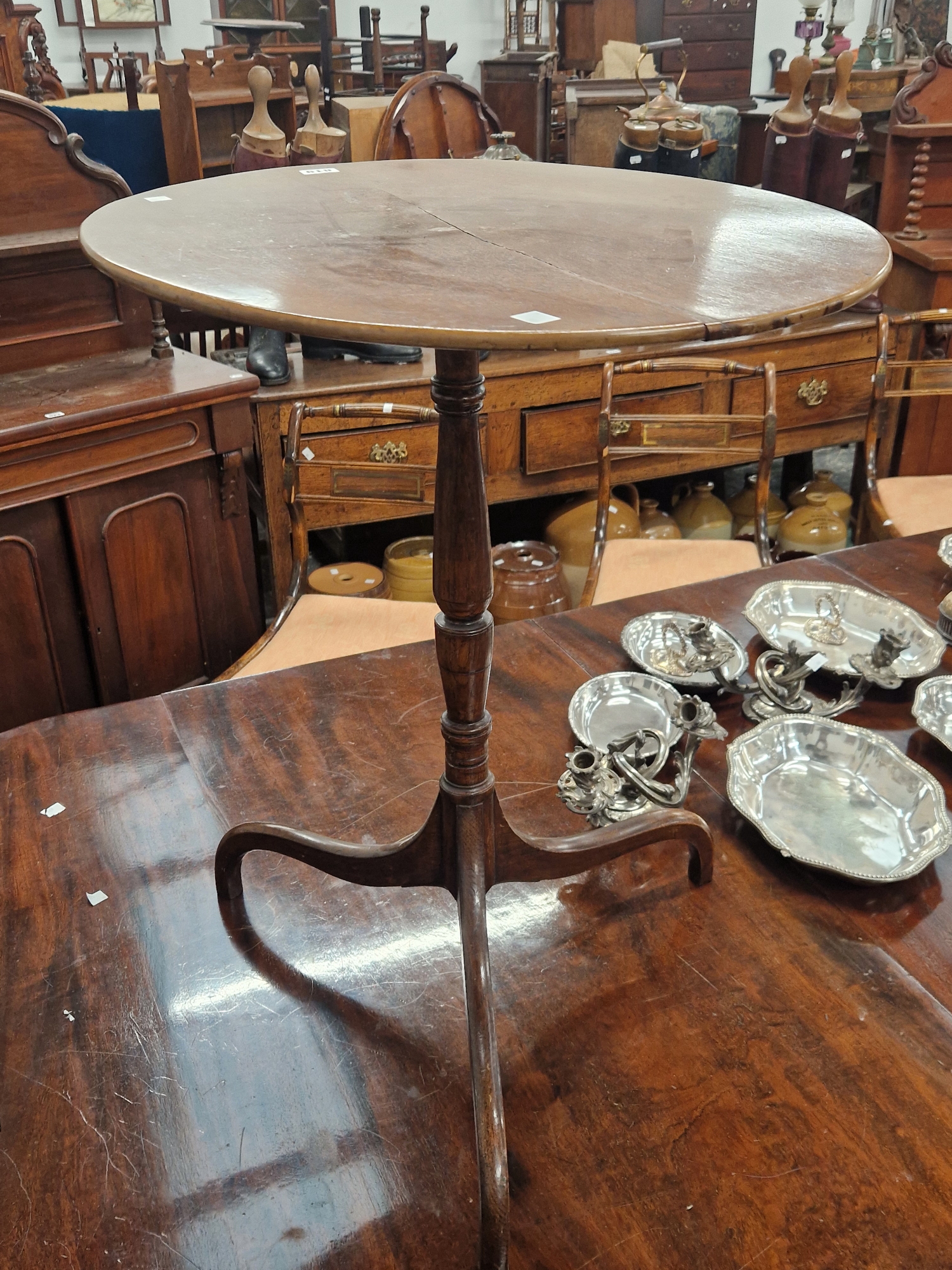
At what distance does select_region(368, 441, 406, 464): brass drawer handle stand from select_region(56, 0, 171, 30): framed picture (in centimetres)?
674

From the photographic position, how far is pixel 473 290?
28.0 inches

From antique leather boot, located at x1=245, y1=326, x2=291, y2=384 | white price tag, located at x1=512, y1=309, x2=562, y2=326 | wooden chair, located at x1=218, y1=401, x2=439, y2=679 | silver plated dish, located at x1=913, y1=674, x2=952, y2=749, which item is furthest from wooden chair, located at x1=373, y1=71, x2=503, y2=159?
white price tag, located at x1=512, y1=309, x2=562, y2=326

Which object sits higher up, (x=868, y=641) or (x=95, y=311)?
(x=95, y=311)

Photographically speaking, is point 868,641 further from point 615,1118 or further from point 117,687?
point 117,687

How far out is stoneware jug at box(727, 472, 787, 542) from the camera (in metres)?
3.38

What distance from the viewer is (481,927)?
38.0 inches

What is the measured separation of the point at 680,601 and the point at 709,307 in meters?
1.00

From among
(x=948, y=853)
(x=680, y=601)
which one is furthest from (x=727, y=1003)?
(x=680, y=601)

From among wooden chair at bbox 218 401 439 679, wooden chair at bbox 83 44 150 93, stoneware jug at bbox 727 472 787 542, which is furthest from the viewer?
wooden chair at bbox 83 44 150 93

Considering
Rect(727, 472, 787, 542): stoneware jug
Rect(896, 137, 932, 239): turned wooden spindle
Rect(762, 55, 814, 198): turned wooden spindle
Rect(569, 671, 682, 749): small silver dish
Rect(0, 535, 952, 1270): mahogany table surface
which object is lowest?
Rect(727, 472, 787, 542): stoneware jug

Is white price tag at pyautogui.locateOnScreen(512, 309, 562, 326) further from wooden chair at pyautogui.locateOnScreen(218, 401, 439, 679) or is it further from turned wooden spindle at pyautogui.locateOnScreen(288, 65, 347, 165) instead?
turned wooden spindle at pyautogui.locateOnScreen(288, 65, 347, 165)

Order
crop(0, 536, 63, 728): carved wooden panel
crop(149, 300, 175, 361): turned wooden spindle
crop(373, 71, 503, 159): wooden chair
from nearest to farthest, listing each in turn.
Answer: crop(0, 536, 63, 728): carved wooden panel < crop(149, 300, 175, 361): turned wooden spindle < crop(373, 71, 503, 159): wooden chair

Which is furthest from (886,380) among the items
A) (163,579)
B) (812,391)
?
(163,579)

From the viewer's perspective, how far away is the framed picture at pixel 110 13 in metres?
7.69
